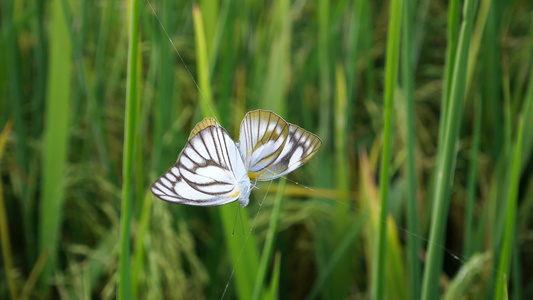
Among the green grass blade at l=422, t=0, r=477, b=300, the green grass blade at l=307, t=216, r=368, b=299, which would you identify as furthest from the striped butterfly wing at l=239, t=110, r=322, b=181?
the green grass blade at l=307, t=216, r=368, b=299

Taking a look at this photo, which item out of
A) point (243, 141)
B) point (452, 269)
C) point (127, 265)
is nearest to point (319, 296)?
point (452, 269)

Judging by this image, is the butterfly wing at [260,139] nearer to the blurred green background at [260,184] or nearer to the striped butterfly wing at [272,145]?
the striped butterfly wing at [272,145]

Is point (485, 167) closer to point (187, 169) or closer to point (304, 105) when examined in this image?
point (304, 105)

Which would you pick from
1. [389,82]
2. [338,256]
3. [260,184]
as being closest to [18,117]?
[260,184]

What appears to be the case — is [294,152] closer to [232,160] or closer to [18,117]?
[232,160]

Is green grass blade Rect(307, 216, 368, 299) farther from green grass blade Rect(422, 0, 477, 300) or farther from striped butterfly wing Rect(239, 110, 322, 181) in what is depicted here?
striped butterfly wing Rect(239, 110, 322, 181)
